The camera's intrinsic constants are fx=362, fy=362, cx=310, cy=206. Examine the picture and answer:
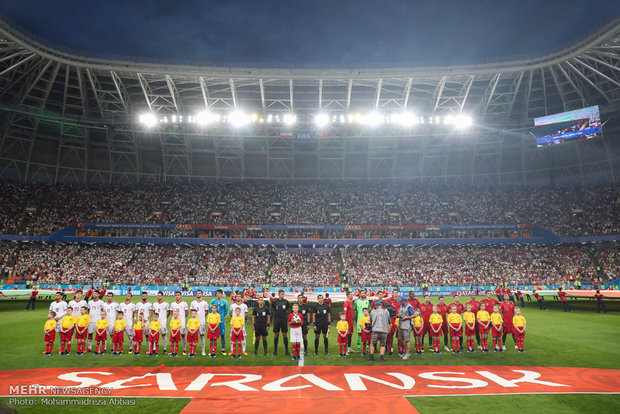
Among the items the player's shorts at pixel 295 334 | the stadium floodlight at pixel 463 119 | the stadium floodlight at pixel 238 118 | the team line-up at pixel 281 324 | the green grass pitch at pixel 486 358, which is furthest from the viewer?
the stadium floodlight at pixel 463 119

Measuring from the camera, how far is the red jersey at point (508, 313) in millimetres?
13852

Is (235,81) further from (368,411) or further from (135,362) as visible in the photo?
(368,411)

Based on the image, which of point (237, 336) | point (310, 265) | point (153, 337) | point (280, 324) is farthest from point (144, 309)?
point (310, 265)

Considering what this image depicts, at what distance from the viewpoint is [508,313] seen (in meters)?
14.0

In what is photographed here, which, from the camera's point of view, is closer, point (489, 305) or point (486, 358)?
point (486, 358)

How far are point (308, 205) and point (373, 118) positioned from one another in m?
17.8

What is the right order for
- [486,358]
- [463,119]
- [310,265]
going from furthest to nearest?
[310,265] < [463,119] < [486,358]

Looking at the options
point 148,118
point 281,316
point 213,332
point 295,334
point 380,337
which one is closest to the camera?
point 380,337

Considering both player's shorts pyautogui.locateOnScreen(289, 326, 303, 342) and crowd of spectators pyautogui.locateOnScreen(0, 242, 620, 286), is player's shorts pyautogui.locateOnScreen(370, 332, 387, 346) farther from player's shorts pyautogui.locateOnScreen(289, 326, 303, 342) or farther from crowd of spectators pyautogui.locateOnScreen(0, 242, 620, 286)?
crowd of spectators pyautogui.locateOnScreen(0, 242, 620, 286)

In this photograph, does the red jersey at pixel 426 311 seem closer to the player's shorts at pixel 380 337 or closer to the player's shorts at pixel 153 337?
the player's shorts at pixel 380 337

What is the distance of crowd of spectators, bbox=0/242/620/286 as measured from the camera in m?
41.8

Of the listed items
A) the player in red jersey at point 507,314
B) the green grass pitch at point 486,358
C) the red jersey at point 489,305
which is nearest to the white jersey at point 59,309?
the green grass pitch at point 486,358

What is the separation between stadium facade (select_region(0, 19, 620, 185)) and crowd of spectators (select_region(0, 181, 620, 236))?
2.08 meters

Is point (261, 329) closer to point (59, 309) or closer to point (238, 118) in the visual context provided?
point (59, 309)
